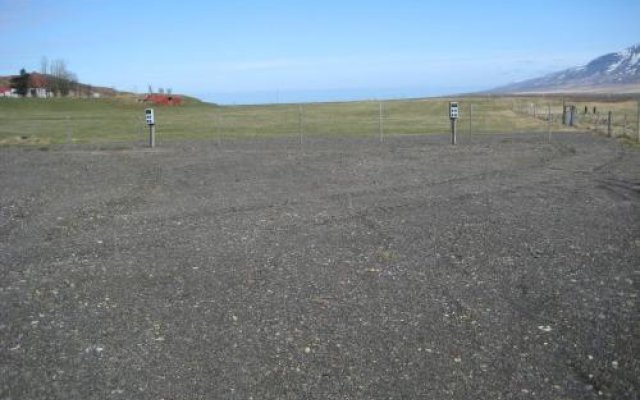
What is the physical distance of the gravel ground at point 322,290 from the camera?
17.6 ft

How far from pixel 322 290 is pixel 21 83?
9427 cm

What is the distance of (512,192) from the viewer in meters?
14.3

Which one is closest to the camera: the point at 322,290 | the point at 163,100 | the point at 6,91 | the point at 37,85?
the point at 322,290

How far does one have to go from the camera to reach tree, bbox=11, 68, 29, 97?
3524 inches

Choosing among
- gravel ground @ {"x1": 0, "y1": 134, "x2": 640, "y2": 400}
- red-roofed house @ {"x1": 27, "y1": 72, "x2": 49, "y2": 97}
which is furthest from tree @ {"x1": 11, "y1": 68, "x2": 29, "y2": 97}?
gravel ground @ {"x1": 0, "y1": 134, "x2": 640, "y2": 400}

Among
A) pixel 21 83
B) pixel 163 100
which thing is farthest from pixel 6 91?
pixel 163 100

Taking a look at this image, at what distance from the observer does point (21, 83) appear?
298 feet

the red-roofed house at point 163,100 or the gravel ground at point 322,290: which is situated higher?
the red-roofed house at point 163,100

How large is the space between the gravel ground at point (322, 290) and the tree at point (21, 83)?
81956 millimetres

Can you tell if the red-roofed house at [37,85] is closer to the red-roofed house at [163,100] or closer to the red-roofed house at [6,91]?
the red-roofed house at [6,91]

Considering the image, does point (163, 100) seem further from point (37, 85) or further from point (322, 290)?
point (322, 290)

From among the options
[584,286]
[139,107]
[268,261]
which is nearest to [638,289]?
[584,286]

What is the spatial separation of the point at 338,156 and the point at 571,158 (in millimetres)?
7427

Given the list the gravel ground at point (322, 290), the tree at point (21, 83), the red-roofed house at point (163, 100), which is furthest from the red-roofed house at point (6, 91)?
the gravel ground at point (322, 290)
